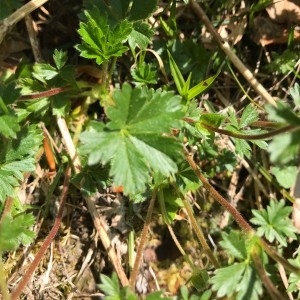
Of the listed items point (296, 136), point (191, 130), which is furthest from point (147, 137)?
point (296, 136)

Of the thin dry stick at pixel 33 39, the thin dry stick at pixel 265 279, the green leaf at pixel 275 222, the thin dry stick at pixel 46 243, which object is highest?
the thin dry stick at pixel 33 39

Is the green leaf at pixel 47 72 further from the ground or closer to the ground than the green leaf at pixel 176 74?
further from the ground

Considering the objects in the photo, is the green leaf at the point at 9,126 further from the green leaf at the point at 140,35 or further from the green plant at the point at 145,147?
the green leaf at the point at 140,35

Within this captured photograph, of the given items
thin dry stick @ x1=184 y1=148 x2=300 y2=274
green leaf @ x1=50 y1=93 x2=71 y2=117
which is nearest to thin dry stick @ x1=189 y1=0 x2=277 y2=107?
thin dry stick @ x1=184 y1=148 x2=300 y2=274

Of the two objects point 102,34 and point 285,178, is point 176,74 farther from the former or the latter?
point 285,178

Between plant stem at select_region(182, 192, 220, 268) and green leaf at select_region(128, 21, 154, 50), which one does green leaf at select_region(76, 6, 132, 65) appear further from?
plant stem at select_region(182, 192, 220, 268)

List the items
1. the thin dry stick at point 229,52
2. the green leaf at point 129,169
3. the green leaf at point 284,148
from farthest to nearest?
the thin dry stick at point 229,52, the green leaf at point 129,169, the green leaf at point 284,148

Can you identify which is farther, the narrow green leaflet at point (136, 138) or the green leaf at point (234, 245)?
the green leaf at point (234, 245)

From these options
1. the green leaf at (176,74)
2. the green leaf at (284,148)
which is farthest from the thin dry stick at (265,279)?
the green leaf at (176,74)
